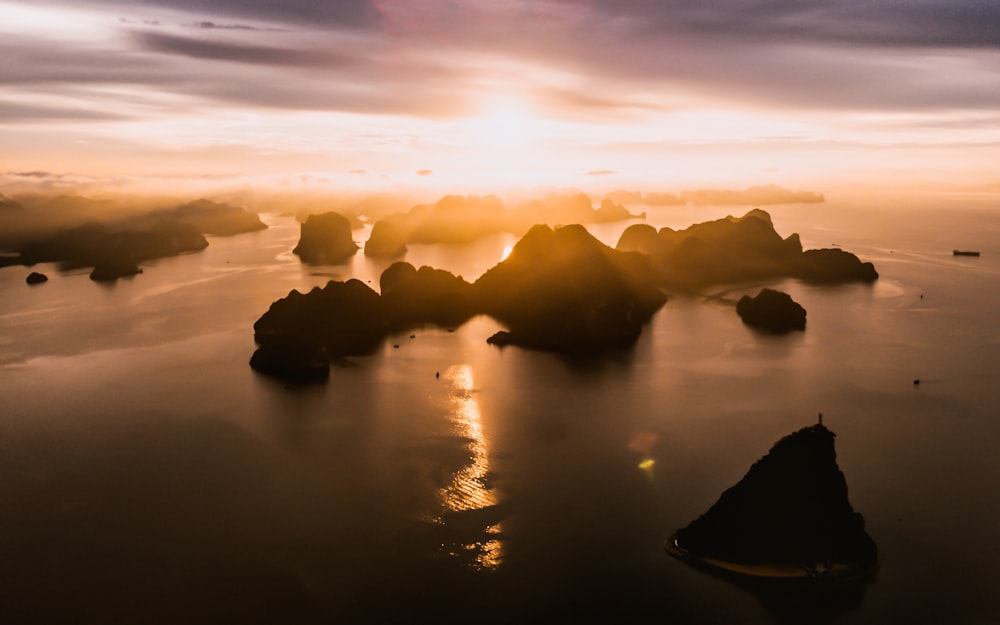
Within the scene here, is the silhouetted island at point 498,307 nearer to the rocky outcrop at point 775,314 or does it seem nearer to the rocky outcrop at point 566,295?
the rocky outcrop at point 566,295

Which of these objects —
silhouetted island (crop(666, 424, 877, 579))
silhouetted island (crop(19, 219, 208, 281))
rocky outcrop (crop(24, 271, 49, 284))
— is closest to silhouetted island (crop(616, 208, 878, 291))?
silhouetted island (crop(666, 424, 877, 579))

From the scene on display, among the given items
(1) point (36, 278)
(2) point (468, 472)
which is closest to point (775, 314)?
(2) point (468, 472)

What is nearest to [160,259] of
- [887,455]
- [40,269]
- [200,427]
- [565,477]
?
[40,269]

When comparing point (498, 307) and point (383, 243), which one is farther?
point (383, 243)

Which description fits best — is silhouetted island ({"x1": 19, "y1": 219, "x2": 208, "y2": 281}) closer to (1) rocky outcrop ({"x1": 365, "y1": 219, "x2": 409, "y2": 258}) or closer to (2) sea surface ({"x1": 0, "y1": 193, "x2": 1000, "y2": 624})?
(1) rocky outcrop ({"x1": 365, "y1": 219, "x2": 409, "y2": 258})

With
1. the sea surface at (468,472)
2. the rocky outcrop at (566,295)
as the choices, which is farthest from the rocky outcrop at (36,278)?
the rocky outcrop at (566,295)

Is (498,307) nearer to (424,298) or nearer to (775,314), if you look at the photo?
(424,298)

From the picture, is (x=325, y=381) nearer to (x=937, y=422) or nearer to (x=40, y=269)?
(x=937, y=422)
